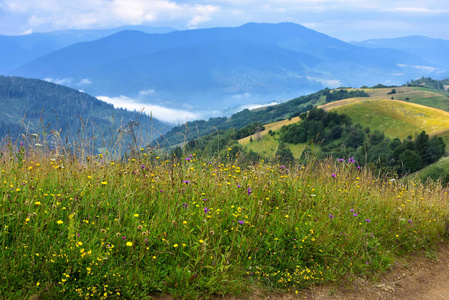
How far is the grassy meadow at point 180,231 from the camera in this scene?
329 cm

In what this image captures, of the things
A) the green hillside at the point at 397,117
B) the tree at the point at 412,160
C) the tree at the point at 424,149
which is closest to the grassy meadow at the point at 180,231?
the tree at the point at 412,160

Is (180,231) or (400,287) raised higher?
(180,231)

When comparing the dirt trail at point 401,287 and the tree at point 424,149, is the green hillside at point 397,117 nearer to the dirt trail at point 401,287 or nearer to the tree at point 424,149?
the tree at point 424,149

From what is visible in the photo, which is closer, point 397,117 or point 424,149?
point 424,149

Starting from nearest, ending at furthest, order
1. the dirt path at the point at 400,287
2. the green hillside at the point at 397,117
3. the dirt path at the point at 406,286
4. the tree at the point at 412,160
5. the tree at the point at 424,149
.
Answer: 1. the dirt path at the point at 400,287
2. the dirt path at the point at 406,286
3. the tree at the point at 412,160
4. the tree at the point at 424,149
5. the green hillside at the point at 397,117

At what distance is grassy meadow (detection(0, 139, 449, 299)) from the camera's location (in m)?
3.29

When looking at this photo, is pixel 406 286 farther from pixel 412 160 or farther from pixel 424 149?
pixel 424 149

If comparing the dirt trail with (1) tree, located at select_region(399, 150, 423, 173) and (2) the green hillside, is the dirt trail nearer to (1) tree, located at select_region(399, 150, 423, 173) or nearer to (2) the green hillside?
(1) tree, located at select_region(399, 150, 423, 173)

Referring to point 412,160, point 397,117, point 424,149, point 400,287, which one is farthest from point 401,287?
point 397,117

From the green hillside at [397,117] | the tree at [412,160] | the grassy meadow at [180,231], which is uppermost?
the grassy meadow at [180,231]

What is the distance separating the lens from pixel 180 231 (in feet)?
13.1

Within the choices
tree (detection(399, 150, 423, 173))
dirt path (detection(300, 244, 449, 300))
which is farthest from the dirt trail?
tree (detection(399, 150, 423, 173))

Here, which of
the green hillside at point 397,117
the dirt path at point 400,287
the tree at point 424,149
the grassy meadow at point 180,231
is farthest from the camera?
the green hillside at point 397,117

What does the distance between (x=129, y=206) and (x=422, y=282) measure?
417 centimetres
